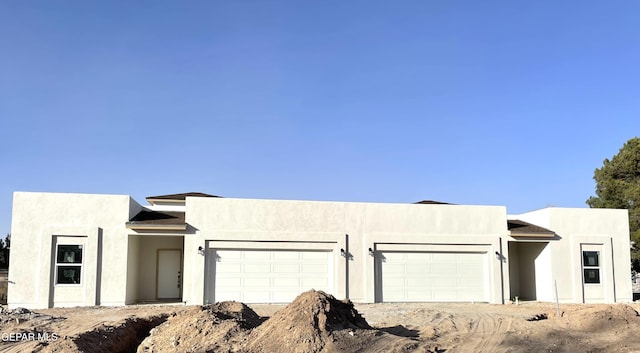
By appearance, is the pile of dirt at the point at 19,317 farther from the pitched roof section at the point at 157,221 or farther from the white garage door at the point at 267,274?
the white garage door at the point at 267,274

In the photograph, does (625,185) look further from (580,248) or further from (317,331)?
(317,331)

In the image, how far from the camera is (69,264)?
18609 mm

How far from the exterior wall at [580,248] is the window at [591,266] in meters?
0.24

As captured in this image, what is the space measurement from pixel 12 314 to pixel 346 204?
37.7 ft

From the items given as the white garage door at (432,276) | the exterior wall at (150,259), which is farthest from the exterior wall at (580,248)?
the exterior wall at (150,259)

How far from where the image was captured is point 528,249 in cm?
2369

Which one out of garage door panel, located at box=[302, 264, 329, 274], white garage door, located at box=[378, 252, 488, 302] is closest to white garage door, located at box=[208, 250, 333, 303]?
garage door panel, located at box=[302, 264, 329, 274]

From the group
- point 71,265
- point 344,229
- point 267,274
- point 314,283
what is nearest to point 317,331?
point 267,274

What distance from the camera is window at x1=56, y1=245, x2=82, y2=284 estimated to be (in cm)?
1850

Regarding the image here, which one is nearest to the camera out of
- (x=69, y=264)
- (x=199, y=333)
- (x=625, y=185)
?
(x=199, y=333)

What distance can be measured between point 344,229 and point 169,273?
284 inches

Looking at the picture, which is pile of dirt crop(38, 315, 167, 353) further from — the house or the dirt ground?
the house

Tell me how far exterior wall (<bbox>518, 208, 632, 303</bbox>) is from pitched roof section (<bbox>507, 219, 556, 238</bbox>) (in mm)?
423

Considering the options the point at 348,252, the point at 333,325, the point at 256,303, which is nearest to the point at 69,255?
the point at 256,303
